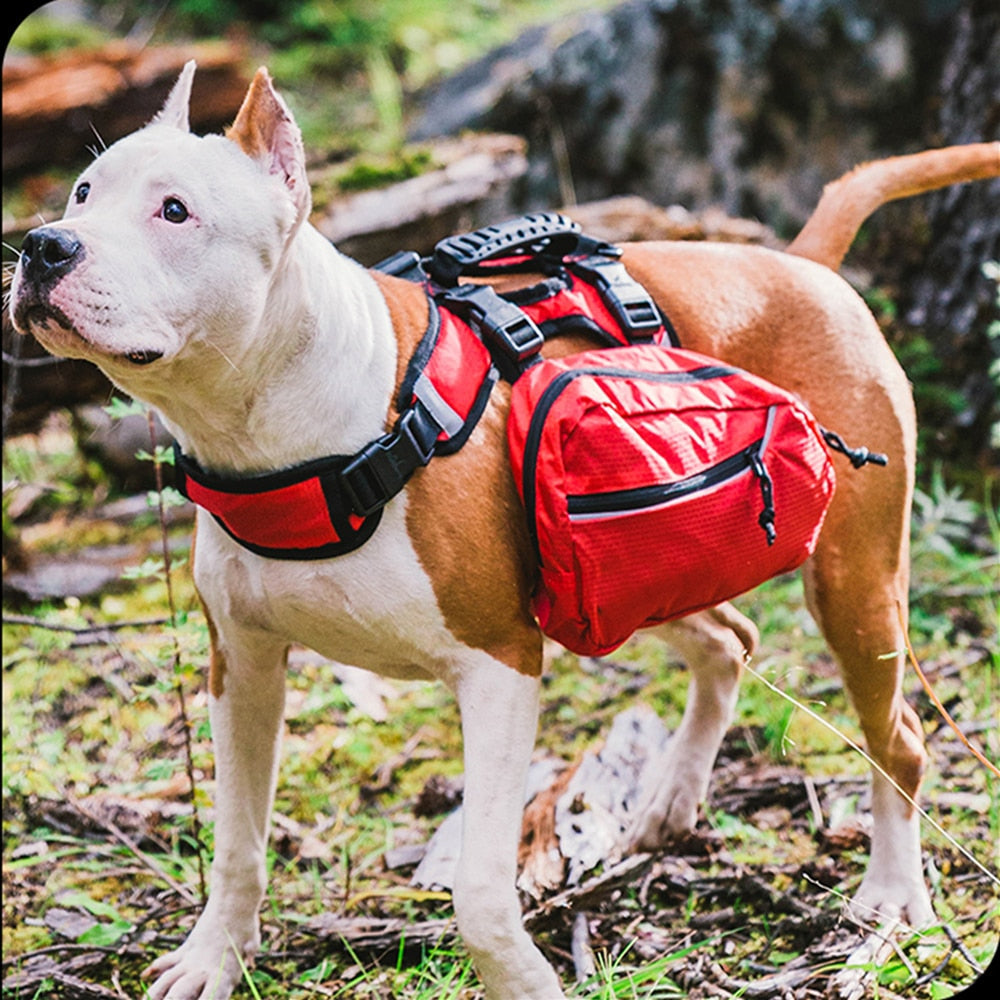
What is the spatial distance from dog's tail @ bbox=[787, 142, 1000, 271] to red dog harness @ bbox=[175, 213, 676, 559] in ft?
2.08

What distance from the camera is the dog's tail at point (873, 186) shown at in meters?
3.25

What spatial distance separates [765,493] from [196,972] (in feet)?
5.77

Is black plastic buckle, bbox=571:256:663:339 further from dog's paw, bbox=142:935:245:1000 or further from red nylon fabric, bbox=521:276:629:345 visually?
dog's paw, bbox=142:935:245:1000

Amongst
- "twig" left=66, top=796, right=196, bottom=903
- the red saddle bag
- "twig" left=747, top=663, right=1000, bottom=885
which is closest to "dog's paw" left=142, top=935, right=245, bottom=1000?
"twig" left=66, top=796, right=196, bottom=903

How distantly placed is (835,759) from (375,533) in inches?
82.1

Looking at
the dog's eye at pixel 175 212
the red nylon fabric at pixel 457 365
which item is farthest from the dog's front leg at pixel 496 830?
the dog's eye at pixel 175 212

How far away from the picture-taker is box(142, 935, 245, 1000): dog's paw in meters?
2.82

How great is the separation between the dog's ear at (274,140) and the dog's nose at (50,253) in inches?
17.2

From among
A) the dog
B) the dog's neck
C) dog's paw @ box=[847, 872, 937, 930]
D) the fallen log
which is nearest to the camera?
the dog

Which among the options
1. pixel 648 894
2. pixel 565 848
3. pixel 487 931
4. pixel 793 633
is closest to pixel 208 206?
pixel 487 931

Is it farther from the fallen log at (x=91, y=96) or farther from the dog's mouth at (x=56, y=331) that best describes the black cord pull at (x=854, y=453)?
the fallen log at (x=91, y=96)

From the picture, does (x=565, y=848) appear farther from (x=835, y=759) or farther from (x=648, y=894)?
(x=835, y=759)

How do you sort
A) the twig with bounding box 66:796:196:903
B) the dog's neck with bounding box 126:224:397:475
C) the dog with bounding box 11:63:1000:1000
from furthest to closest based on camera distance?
1. the twig with bounding box 66:796:196:903
2. the dog's neck with bounding box 126:224:397:475
3. the dog with bounding box 11:63:1000:1000

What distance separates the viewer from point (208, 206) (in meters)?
2.29
